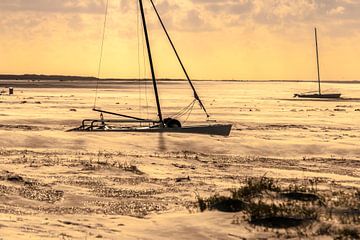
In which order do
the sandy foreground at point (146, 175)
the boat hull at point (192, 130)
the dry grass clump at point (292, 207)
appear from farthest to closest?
the boat hull at point (192, 130) → the sandy foreground at point (146, 175) → the dry grass clump at point (292, 207)

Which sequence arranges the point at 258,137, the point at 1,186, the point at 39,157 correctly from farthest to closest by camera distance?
the point at 258,137
the point at 39,157
the point at 1,186

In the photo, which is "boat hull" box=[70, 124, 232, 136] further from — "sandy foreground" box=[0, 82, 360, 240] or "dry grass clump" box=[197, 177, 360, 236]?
"dry grass clump" box=[197, 177, 360, 236]

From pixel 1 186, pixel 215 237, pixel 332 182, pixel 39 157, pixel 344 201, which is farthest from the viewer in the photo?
pixel 39 157

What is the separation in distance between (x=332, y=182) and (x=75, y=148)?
12079mm

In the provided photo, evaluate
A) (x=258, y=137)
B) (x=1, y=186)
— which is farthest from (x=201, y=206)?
(x=258, y=137)

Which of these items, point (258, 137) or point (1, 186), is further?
point (258, 137)

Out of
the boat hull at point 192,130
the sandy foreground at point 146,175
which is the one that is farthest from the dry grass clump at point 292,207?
the boat hull at point 192,130

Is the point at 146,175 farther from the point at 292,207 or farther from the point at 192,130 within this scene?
the point at 192,130

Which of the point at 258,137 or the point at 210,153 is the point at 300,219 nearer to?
the point at 210,153

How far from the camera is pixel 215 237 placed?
34.9 feet

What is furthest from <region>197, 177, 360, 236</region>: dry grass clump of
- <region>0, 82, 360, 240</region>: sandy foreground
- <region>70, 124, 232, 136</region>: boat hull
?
<region>70, 124, 232, 136</region>: boat hull

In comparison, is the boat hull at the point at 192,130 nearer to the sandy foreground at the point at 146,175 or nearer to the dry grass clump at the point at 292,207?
the sandy foreground at the point at 146,175

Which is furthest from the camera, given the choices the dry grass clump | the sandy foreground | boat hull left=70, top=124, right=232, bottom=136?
boat hull left=70, top=124, right=232, bottom=136

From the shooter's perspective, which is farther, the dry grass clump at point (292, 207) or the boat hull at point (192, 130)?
the boat hull at point (192, 130)
